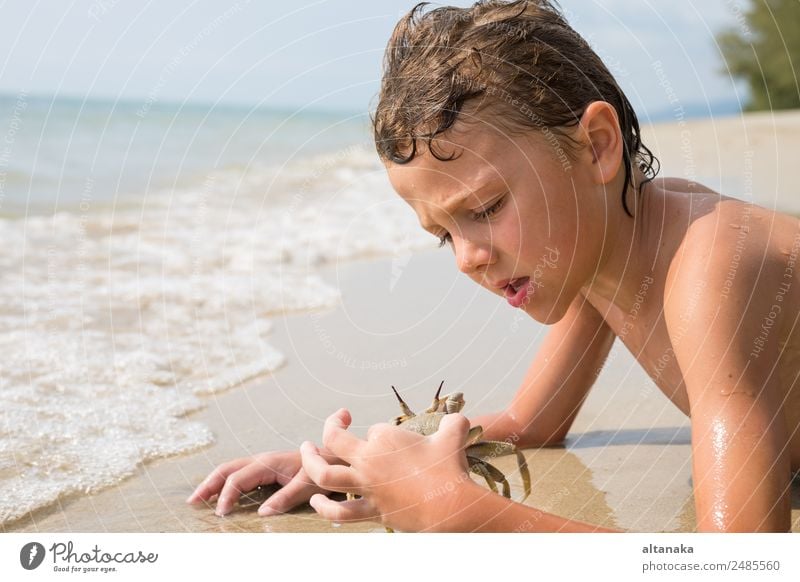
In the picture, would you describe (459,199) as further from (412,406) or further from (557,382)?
(412,406)

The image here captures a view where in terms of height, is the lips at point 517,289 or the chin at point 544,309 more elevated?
the lips at point 517,289

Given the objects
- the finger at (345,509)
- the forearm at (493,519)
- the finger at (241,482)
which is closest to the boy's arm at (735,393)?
the forearm at (493,519)

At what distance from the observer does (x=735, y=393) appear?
194 cm

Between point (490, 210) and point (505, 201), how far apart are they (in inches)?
1.6

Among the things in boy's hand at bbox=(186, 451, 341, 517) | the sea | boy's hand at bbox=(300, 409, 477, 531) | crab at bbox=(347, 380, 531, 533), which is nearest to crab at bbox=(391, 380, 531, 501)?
crab at bbox=(347, 380, 531, 533)

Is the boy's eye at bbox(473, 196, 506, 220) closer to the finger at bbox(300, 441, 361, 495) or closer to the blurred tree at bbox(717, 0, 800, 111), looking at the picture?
the finger at bbox(300, 441, 361, 495)

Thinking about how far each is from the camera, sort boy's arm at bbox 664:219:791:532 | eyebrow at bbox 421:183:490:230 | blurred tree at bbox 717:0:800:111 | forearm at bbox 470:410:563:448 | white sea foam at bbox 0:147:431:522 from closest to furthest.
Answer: boy's arm at bbox 664:219:791:532, eyebrow at bbox 421:183:490:230, forearm at bbox 470:410:563:448, white sea foam at bbox 0:147:431:522, blurred tree at bbox 717:0:800:111

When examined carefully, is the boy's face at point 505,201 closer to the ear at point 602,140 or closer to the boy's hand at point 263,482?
the ear at point 602,140

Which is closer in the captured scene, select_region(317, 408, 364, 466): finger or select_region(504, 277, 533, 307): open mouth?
select_region(317, 408, 364, 466): finger

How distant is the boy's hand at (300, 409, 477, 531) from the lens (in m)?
2.03

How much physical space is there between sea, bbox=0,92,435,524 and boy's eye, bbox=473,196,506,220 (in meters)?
0.94

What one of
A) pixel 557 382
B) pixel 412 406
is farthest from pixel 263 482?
pixel 557 382

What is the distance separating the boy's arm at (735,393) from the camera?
1901 millimetres
